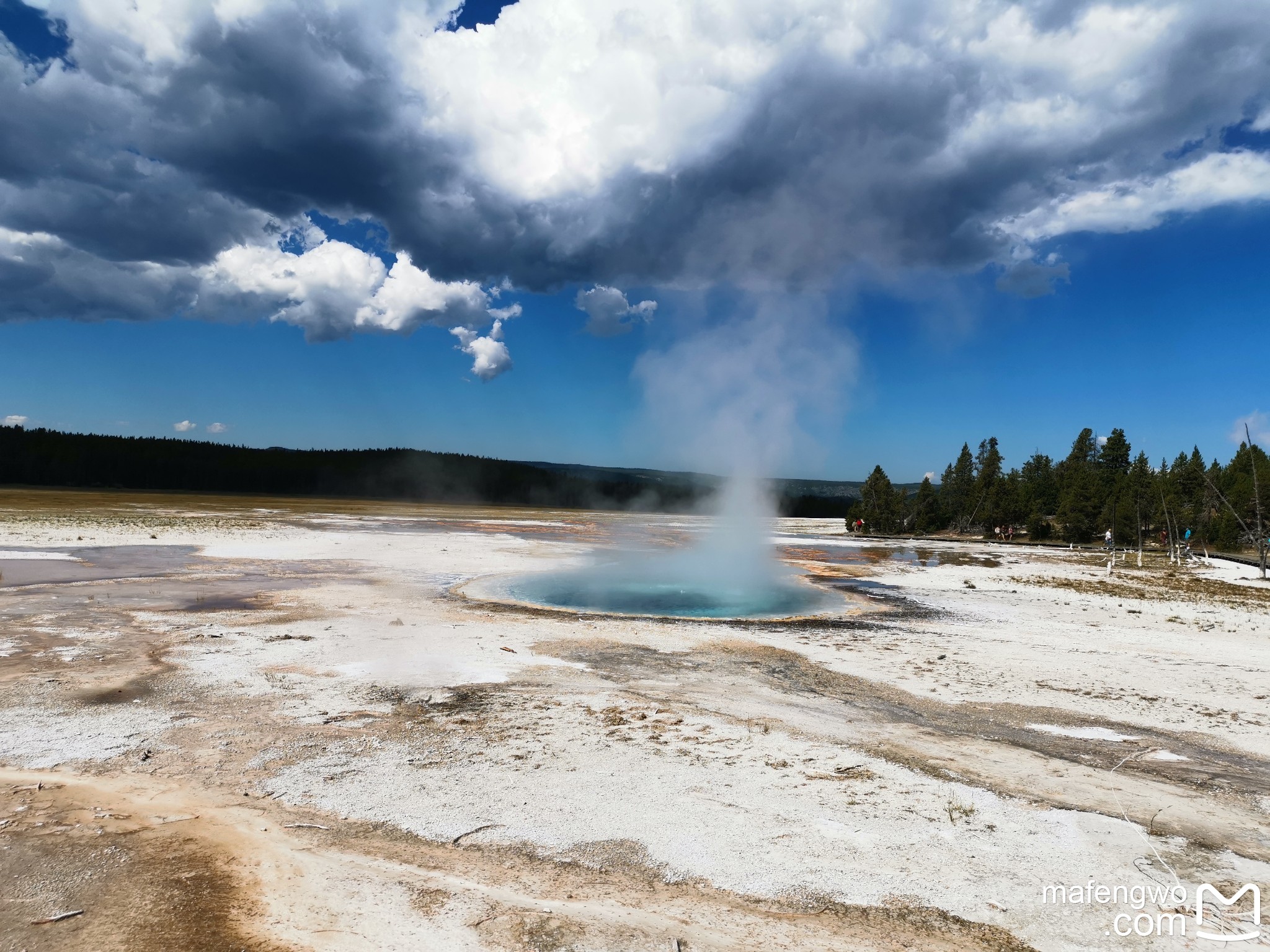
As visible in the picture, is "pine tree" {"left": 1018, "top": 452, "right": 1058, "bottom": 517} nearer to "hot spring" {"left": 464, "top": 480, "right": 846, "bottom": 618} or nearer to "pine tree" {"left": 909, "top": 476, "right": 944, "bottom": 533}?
"pine tree" {"left": 909, "top": 476, "right": 944, "bottom": 533}

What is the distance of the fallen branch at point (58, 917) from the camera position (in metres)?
3.50

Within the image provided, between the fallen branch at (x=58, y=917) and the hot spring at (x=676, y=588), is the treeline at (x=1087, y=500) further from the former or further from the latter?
the fallen branch at (x=58, y=917)

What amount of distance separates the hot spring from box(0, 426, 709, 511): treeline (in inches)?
2510

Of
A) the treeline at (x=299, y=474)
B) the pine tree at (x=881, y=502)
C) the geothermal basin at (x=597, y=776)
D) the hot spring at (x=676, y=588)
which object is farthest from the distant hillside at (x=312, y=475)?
the geothermal basin at (x=597, y=776)

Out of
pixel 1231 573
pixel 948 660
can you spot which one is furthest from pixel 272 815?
pixel 1231 573

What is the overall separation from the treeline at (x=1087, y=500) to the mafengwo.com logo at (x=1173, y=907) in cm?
4492

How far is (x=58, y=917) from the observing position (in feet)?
11.6

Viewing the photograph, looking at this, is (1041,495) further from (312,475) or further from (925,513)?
(312,475)

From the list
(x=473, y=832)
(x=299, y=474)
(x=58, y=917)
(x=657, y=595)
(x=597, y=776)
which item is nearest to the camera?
(x=58, y=917)

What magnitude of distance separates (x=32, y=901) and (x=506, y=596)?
12.1 meters

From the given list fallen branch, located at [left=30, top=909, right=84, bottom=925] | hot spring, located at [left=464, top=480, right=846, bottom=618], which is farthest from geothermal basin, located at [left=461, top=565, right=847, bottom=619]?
fallen branch, located at [left=30, top=909, right=84, bottom=925]

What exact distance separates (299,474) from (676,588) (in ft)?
320

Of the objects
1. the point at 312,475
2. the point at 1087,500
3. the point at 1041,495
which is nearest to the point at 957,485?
the point at 1041,495

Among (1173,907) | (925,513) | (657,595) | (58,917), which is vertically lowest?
(657,595)
